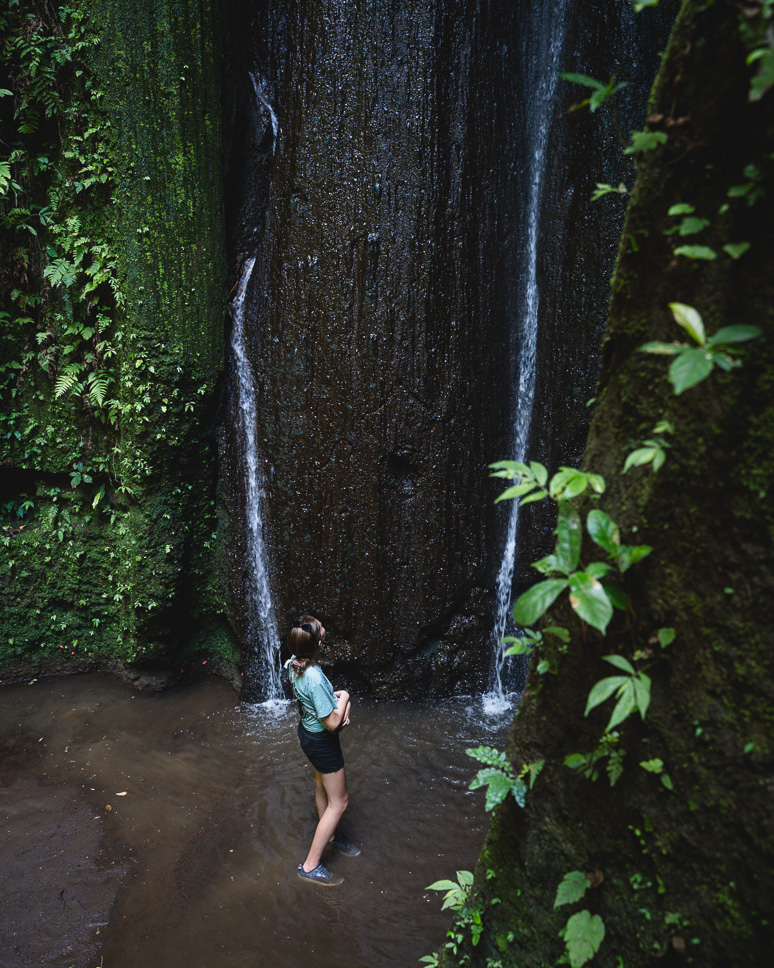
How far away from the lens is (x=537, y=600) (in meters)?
1.59

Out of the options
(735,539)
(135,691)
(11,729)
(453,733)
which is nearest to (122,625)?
(135,691)

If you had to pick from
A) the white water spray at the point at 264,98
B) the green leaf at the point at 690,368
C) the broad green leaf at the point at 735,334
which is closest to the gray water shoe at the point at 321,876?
the green leaf at the point at 690,368

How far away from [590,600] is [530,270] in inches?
173

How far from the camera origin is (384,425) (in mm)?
4949

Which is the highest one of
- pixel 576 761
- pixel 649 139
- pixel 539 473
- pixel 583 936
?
pixel 649 139

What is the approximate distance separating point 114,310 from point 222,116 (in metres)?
1.89

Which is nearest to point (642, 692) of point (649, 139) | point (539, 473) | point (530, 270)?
point (539, 473)

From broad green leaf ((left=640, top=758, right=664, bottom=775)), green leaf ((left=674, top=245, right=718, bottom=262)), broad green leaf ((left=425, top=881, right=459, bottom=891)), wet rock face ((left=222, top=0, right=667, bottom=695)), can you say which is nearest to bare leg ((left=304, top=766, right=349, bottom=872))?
broad green leaf ((left=425, top=881, right=459, bottom=891))

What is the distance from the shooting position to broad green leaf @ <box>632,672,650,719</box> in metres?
1.50

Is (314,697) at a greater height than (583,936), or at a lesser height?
lesser

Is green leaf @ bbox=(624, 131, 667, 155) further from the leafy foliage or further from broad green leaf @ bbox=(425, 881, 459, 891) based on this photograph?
broad green leaf @ bbox=(425, 881, 459, 891)

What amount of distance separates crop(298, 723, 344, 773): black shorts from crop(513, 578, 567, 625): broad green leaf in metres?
2.16

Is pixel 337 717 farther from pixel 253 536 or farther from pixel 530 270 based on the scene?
pixel 530 270

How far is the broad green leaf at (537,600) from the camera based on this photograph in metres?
1.58
